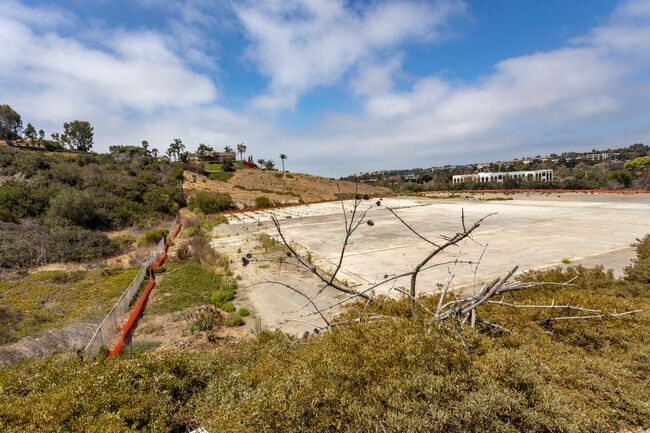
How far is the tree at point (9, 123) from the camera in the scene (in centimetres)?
6506

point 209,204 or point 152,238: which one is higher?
point 209,204

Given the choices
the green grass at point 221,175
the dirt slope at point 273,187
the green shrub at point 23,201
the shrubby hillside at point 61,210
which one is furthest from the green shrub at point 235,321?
the green grass at point 221,175

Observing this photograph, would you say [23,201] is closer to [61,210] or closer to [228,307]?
[61,210]

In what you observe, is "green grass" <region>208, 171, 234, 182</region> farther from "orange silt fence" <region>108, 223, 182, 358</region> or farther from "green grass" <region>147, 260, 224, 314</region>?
"green grass" <region>147, 260, 224, 314</region>

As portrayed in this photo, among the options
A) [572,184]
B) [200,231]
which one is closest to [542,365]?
[200,231]

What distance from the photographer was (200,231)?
2075cm

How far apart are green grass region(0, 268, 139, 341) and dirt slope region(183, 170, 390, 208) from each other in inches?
1229

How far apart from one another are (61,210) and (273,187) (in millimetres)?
41764

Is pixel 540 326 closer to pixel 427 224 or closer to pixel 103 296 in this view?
pixel 103 296

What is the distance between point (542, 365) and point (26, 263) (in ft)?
56.1

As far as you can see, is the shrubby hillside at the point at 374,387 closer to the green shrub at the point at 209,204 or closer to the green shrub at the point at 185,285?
the green shrub at the point at 185,285

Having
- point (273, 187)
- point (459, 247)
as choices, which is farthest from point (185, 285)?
point (273, 187)

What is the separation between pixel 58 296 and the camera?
916 cm

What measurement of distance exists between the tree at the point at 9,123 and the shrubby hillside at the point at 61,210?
59801mm
